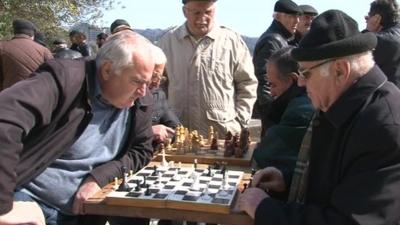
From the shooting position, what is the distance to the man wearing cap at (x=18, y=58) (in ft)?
19.0

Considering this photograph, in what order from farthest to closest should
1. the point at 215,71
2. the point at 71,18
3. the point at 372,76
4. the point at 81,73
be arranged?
the point at 71,18 < the point at 215,71 < the point at 81,73 < the point at 372,76

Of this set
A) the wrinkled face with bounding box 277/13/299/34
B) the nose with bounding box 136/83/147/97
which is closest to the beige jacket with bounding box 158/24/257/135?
the wrinkled face with bounding box 277/13/299/34

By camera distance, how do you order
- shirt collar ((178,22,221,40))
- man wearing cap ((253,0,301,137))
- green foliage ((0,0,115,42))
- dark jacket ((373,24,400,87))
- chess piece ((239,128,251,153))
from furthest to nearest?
green foliage ((0,0,115,42)) < dark jacket ((373,24,400,87)) < man wearing cap ((253,0,301,137)) < shirt collar ((178,22,221,40)) < chess piece ((239,128,251,153))

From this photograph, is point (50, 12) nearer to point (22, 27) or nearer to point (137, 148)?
point (22, 27)

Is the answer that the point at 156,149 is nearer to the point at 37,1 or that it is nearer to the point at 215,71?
the point at 215,71

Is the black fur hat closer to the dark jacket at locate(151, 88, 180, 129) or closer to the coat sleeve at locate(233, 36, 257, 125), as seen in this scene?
the dark jacket at locate(151, 88, 180, 129)

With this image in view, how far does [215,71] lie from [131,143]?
4.32ft

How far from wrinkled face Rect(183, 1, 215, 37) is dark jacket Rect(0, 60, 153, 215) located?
1.63m

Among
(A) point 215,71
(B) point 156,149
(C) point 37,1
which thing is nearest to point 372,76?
(B) point 156,149

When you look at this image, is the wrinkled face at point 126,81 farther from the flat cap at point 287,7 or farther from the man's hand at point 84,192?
the flat cap at point 287,7

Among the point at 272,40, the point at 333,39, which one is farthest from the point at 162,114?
the point at 333,39

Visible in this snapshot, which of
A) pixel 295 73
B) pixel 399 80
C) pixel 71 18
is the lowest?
pixel 71 18

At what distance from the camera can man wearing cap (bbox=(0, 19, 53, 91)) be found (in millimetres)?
5797

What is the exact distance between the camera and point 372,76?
1.83 meters
